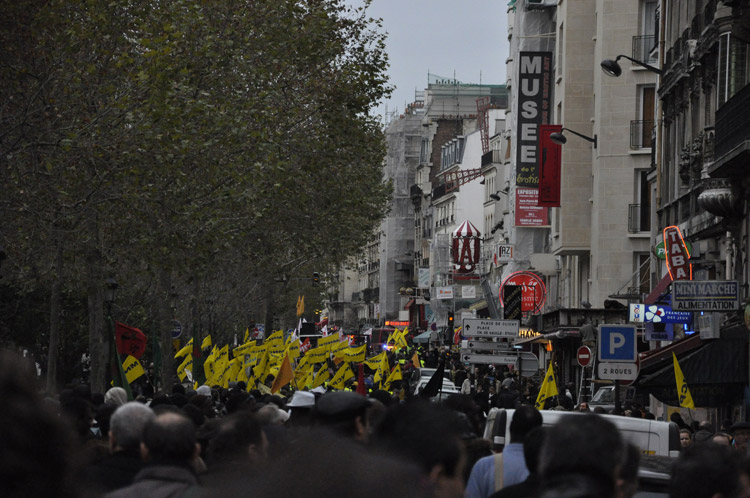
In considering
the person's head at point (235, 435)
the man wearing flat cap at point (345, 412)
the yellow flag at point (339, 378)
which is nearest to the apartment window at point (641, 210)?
the yellow flag at point (339, 378)

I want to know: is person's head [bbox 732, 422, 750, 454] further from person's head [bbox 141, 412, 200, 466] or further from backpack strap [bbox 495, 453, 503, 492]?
person's head [bbox 141, 412, 200, 466]

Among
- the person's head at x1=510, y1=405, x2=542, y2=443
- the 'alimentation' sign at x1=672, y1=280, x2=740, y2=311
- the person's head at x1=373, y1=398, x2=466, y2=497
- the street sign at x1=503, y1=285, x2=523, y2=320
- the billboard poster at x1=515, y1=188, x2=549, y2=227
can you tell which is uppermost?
the billboard poster at x1=515, y1=188, x2=549, y2=227

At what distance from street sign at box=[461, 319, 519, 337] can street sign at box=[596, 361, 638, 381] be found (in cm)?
1499

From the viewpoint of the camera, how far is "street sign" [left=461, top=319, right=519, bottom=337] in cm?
3397

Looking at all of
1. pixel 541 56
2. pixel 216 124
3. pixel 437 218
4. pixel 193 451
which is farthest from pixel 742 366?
pixel 437 218

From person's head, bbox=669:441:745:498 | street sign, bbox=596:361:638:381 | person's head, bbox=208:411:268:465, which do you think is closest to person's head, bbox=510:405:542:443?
person's head, bbox=208:411:268:465

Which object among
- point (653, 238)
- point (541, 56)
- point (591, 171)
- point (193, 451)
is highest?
point (541, 56)

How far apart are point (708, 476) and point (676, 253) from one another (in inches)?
962

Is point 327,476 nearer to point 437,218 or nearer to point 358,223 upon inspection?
point 358,223

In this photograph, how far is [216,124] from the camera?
2780cm

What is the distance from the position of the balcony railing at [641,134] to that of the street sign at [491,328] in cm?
1129

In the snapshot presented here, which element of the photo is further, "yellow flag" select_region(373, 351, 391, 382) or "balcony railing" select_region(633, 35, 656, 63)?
"balcony railing" select_region(633, 35, 656, 63)

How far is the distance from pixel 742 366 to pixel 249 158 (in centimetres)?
1263

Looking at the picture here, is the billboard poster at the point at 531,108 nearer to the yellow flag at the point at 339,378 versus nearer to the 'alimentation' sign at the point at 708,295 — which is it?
the yellow flag at the point at 339,378
